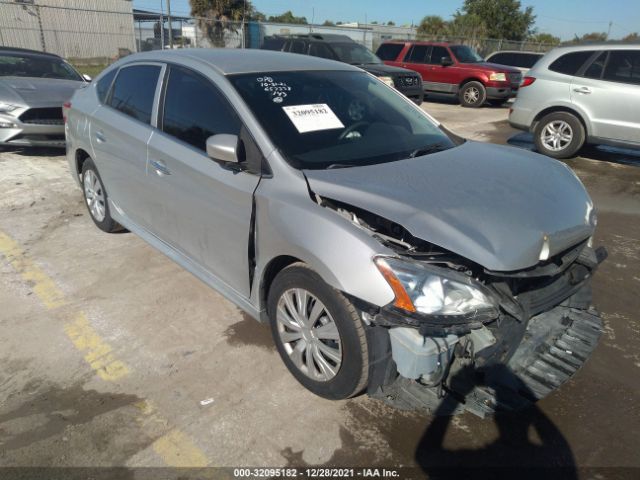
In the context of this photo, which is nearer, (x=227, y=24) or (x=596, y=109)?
(x=596, y=109)

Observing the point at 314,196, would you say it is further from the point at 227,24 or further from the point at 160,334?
the point at 227,24

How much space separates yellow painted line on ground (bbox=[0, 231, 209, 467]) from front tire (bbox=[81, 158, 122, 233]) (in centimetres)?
70

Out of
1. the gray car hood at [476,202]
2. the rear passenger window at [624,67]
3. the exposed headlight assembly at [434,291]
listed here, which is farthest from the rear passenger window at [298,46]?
the exposed headlight assembly at [434,291]

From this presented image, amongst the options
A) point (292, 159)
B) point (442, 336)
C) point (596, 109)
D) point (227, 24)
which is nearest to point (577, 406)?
point (442, 336)

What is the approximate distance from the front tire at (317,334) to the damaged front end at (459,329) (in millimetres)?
83

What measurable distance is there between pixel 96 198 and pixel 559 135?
283 inches

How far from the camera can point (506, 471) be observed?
225cm

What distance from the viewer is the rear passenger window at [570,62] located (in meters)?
7.58

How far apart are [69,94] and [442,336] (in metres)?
7.50

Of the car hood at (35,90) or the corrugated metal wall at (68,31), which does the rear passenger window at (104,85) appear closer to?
the car hood at (35,90)

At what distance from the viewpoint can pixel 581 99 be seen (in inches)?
297

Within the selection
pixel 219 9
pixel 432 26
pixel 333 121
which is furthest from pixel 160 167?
pixel 432 26

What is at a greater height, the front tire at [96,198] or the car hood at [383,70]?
the car hood at [383,70]

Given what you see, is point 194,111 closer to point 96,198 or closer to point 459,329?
point 96,198
